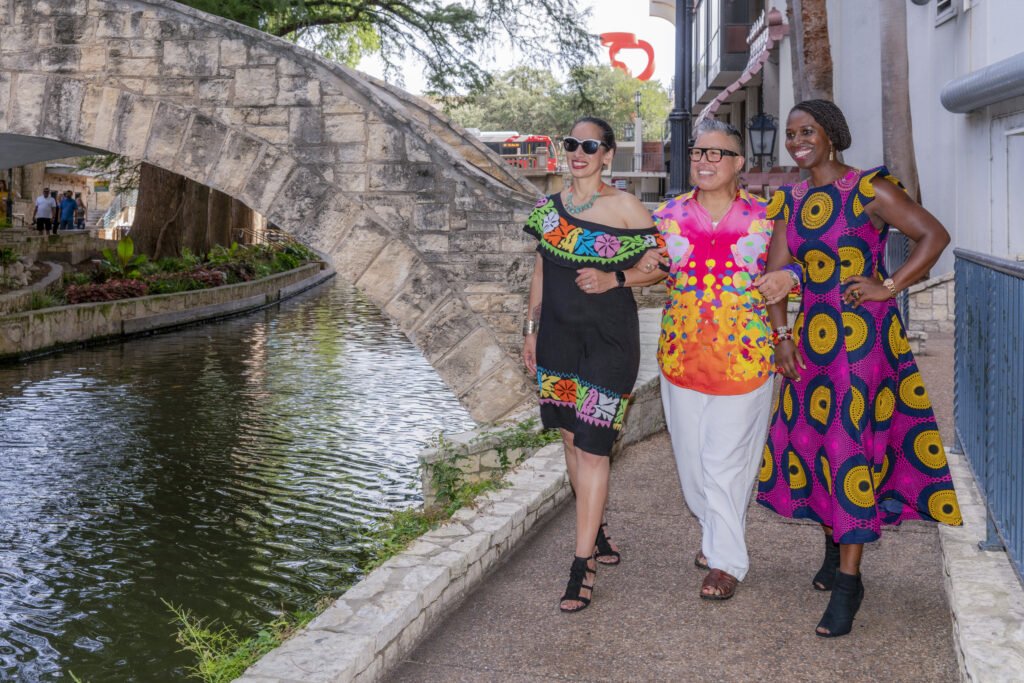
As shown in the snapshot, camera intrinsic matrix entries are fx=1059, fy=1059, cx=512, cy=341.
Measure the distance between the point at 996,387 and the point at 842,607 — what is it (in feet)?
3.44

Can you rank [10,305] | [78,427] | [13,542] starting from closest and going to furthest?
[13,542], [78,427], [10,305]

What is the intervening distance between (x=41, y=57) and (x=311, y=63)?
234cm

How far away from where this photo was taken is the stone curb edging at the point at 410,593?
133 inches

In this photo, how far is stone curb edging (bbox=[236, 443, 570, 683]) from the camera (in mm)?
3379

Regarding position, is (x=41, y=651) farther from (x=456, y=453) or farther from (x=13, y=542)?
(x=456, y=453)

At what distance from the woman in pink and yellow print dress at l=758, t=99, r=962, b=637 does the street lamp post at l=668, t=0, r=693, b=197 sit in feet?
27.3

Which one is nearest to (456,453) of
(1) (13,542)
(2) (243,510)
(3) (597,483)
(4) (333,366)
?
(3) (597,483)

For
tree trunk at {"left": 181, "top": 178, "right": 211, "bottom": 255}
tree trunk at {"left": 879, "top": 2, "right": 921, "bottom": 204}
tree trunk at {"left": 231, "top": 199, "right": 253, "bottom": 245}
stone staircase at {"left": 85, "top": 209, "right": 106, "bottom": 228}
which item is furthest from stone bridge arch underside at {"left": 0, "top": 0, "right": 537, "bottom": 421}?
stone staircase at {"left": 85, "top": 209, "right": 106, "bottom": 228}

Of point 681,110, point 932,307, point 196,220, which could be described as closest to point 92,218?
point 196,220

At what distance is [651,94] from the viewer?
10138 cm

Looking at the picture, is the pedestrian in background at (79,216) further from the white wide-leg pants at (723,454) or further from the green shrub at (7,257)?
the white wide-leg pants at (723,454)

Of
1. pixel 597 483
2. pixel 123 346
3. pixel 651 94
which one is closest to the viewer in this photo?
pixel 597 483

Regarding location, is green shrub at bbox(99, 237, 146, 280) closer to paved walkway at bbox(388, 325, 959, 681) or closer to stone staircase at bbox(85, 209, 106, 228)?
paved walkway at bbox(388, 325, 959, 681)

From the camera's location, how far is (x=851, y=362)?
390 centimetres
